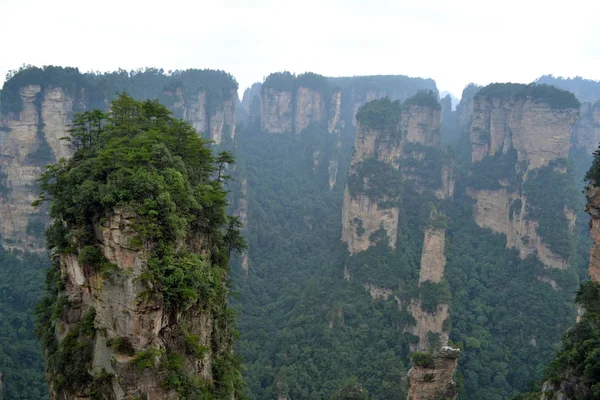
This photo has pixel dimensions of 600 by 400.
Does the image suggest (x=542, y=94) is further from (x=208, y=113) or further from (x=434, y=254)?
(x=208, y=113)

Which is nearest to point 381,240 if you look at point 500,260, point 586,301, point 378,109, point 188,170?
point 500,260

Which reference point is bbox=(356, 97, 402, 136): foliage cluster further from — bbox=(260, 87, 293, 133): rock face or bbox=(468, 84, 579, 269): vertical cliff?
bbox=(260, 87, 293, 133): rock face

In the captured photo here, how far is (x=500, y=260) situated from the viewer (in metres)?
46.7

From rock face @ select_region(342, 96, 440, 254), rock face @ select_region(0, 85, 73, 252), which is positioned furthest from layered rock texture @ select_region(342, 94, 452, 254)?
rock face @ select_region(0, 85, 73, 252)

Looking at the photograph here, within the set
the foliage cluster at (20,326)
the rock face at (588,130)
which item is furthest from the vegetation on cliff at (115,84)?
the rock face at (588,130)

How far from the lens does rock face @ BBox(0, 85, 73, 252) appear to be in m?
47.0

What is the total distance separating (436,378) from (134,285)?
56.6 feet

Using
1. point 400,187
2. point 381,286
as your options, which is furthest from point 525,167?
point 381,286

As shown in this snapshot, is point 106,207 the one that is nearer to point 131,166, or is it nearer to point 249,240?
point 131,166

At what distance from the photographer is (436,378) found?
24.0 m

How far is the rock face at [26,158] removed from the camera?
46969 millimetres

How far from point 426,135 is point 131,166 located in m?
52.9

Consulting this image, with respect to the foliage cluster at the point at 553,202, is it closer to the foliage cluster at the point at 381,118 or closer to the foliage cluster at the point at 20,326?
the foliage cluster at the point at 381,118

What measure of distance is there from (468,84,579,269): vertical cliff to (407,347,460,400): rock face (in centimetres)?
2344
